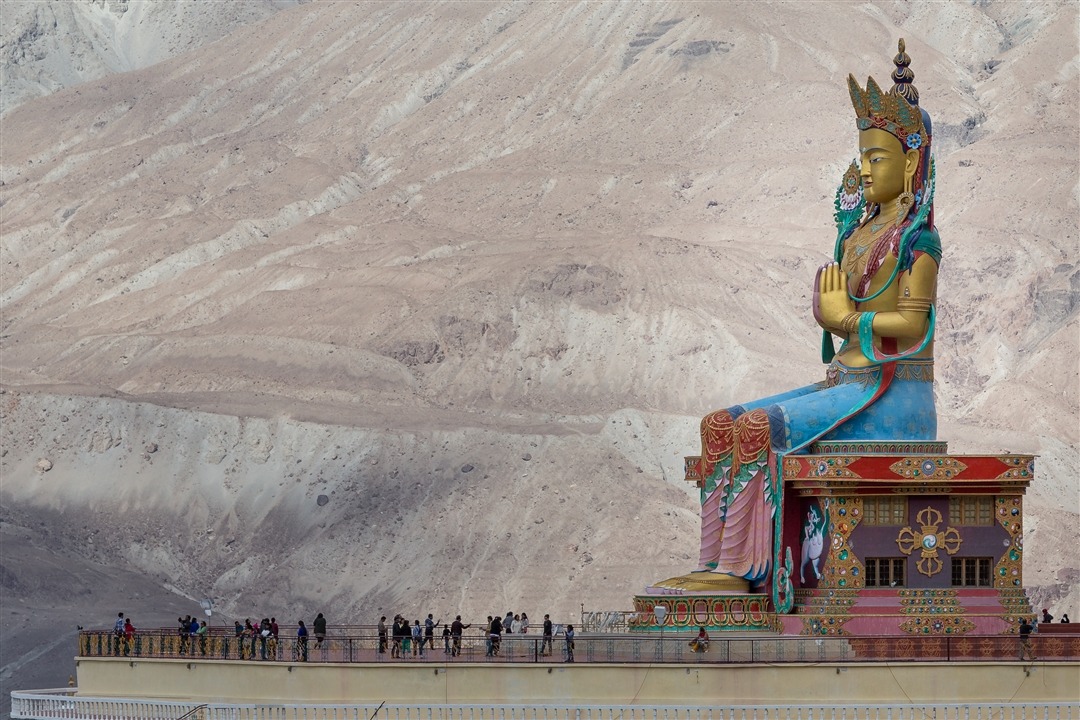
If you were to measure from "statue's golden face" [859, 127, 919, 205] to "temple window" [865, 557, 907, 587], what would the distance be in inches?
199

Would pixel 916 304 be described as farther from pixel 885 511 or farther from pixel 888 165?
pixel 885 511

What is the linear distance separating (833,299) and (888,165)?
6.57 feet

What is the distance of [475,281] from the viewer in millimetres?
103125

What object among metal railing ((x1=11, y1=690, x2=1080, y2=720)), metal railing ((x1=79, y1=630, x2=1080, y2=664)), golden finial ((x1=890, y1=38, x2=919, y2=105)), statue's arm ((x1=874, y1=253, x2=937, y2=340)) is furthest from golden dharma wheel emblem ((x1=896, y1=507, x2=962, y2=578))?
golden finial ((x1=890, y1=38, x2=919, y2=105))

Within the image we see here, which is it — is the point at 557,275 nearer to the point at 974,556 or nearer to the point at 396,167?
the point at 396,167

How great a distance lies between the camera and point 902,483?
29578 mm

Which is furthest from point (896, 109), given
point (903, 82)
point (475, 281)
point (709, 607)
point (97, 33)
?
point (97, 33)

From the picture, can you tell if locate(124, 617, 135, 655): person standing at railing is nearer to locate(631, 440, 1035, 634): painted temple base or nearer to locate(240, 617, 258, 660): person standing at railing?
locate(240, 617, 258, 660): person standing at railing

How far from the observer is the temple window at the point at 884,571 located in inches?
1174

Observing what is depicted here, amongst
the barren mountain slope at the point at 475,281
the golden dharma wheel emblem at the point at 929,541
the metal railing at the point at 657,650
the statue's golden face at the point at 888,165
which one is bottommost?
the metal railing at the point at 657,650

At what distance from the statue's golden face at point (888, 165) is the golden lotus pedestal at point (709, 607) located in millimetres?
5751

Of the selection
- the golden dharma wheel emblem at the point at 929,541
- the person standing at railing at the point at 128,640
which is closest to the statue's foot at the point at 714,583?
the golden dharma wheel emblem at the point at 929,541

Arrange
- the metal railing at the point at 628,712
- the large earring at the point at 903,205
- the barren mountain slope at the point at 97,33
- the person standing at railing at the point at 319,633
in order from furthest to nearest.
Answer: the barren mountain slope at the point at 97,33
the large earring at the point at 903,205
the person standing at railing at the point at 319,633
the metal railing at the point at 628,712

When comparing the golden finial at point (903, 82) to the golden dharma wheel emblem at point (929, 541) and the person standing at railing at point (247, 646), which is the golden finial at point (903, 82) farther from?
the person standing at railing at point (247, 646)
